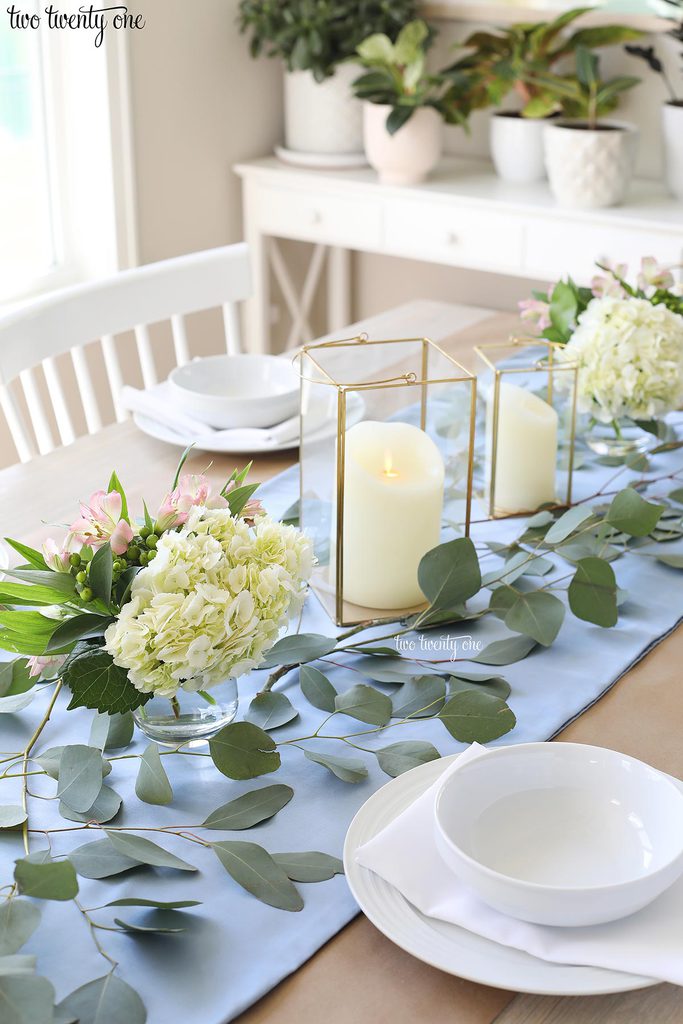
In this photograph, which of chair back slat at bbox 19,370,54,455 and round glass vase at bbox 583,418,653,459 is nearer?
round glass vase at bbox 583,418,653,459

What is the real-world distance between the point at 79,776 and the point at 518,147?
2.31 meters

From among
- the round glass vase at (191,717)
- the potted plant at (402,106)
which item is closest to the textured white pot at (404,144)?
the potted plant at (402,106)

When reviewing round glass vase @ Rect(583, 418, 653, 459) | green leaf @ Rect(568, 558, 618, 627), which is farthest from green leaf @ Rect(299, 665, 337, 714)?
round glass vase @ Rect(583, 418, 653, 459)

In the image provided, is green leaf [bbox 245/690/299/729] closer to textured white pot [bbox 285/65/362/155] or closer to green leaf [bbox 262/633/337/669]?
green leaf [bbox 262/633/337/669]

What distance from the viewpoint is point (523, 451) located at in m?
1.21

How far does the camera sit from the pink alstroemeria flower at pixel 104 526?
0.77 m

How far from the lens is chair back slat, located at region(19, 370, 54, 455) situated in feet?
5.14

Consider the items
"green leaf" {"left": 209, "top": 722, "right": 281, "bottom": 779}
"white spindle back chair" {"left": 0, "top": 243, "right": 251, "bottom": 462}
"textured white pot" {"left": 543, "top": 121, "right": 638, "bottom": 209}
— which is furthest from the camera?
"textured white pot" {"left": 543, "top": 121, "right": 638, "bottom": 209}

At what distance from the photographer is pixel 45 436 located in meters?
1.61

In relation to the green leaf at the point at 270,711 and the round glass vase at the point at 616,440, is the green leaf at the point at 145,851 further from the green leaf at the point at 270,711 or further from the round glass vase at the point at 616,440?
the round glass vase at the point at 616,440

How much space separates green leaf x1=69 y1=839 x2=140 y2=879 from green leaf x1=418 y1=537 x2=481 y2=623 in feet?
1.17

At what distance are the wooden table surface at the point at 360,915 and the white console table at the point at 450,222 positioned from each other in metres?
1.39

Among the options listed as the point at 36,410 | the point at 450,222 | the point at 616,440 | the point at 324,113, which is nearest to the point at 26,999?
the point at 616,440

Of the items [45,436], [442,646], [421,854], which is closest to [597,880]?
[421,854]
